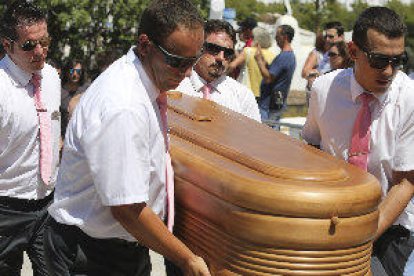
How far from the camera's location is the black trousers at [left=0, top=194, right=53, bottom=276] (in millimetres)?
3885

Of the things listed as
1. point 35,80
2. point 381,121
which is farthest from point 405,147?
point 35,80

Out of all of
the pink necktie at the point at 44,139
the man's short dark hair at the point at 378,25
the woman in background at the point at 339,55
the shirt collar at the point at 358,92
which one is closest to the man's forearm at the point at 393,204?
the shirt collar at the point at 358,92

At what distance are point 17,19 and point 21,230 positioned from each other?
1130mm

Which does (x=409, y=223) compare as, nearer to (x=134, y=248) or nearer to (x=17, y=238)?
(x=134, y=248)

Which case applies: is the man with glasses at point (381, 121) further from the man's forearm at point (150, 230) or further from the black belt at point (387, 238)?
the man's forearm at point (150, 230)

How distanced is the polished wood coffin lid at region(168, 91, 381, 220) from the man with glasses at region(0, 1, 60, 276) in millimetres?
1049

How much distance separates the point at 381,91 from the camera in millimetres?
3141

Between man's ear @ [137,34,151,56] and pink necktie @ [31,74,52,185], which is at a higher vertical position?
man's ear @ [137,34,151,56]

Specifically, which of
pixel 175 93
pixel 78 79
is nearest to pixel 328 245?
pixel 175 93

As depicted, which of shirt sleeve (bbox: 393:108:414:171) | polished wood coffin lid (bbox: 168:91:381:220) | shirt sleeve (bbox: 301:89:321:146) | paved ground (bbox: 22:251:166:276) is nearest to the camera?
polished wood coffin lid (bbox: 168:91:381:220)

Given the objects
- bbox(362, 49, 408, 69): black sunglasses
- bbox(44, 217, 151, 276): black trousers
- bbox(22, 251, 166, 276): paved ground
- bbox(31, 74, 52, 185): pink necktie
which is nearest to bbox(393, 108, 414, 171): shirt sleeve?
bbox(362, 49, 408, 69): black sunglasses

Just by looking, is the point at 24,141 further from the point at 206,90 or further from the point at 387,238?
the point at 387,238

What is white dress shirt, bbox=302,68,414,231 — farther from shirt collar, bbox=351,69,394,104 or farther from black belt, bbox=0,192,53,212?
black belt, bbox=0,192,53,212

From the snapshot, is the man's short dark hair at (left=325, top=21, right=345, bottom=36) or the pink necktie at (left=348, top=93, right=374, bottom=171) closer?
the pink necktie at (left=348, top=93, right=374, bottom=171)
